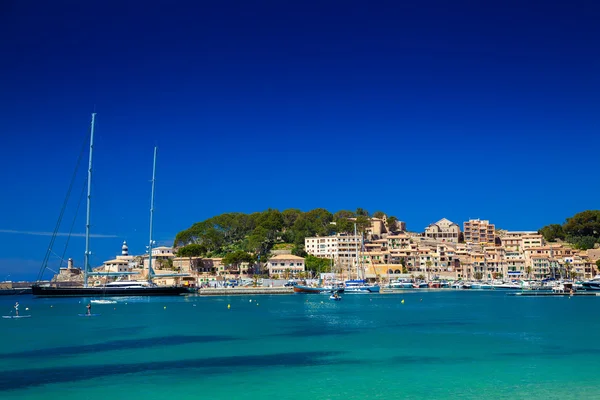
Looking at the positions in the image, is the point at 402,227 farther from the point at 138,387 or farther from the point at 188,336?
the point at 138,387

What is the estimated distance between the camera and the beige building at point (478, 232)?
157625mm

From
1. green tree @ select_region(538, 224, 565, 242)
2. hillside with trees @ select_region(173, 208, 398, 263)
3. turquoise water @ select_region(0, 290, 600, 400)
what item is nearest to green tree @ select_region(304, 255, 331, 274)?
hillside with trees @ select_region(173, 208, 398, 263)

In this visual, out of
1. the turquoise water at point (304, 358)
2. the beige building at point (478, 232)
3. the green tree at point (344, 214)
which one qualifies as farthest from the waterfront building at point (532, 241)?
the turquoise water at point (304, 358)

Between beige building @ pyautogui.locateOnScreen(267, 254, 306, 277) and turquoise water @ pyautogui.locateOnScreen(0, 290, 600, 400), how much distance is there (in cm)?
7251

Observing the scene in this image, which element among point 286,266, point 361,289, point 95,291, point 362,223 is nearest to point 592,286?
point 361,289

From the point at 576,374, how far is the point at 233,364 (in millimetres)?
13369

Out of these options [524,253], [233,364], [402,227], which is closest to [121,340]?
[233,364]

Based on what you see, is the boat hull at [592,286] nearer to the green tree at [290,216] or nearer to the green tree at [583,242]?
the green tree at [583,242]

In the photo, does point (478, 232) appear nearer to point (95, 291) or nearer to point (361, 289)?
point (361, 289)

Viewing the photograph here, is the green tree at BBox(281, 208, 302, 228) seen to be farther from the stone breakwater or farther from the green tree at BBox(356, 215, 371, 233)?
the stone breakwater

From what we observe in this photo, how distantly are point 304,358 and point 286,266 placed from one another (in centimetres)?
9514

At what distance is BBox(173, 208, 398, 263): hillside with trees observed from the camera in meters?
136

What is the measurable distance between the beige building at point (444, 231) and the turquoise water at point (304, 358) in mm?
109436

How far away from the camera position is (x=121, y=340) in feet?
116
